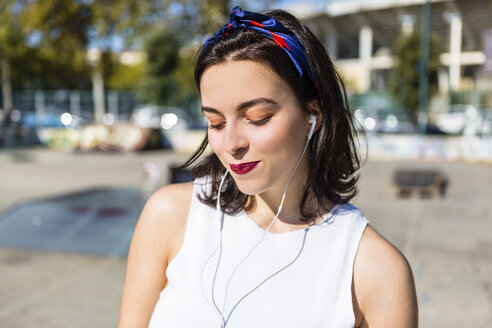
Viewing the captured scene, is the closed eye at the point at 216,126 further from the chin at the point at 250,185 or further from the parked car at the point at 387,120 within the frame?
the parked car at the point at 387,120

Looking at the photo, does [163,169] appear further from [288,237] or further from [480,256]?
[288,237]

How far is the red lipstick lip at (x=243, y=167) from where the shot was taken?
4.40 feet

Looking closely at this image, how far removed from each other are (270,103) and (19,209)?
7.42 meters

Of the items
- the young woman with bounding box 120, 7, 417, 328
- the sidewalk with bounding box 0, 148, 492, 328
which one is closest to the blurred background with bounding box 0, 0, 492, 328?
the sidewalk with bounding box 0, 148, 492, 328

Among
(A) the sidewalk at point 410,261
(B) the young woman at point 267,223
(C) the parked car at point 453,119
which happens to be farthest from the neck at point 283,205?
(C) the parked car at point 453,119

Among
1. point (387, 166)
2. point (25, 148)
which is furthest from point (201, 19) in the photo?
point (387, 166)

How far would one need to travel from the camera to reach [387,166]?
15.6 m

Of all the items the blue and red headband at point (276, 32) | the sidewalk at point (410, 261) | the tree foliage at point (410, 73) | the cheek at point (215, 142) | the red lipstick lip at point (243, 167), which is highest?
the tree foliage at point (410, 73)

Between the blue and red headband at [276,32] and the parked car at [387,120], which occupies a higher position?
the blue and red headband at [276,32]

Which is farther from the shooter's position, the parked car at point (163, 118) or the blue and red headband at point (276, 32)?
the parked car at point (163, 118)

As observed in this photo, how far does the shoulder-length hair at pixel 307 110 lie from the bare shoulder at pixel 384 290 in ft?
0.76

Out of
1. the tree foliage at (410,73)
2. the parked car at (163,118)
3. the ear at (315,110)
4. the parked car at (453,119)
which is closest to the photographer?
the ear at (315,110)

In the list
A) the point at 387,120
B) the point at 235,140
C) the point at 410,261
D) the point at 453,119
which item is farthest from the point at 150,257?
the point at 453,119

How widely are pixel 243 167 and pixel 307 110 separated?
251 millimetres
